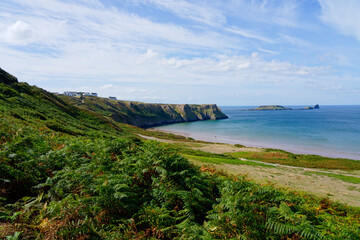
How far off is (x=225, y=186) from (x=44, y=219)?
553 cm

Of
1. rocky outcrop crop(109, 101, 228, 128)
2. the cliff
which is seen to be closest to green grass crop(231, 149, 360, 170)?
the cliff

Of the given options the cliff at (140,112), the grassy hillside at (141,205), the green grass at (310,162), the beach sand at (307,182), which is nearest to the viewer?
the grassy hillside at (141,205)

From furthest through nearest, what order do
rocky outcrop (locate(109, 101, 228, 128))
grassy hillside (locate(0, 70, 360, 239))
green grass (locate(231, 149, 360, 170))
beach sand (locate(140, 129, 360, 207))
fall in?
rocky outcrop (locate(109, 101, 228, 128)) → green grass (locate(231, 149, 360, 170)) → beach sand (locate(140, 129, 360, 207)) → grassy hillside (locate(0, 70, 360, 239))

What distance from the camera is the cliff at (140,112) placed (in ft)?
366

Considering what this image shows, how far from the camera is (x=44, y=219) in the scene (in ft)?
15.2

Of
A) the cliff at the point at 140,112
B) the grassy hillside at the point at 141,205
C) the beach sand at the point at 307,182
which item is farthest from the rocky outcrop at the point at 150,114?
A: the grassy hillside at the point at 141,205

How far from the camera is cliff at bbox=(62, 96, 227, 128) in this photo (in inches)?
4396

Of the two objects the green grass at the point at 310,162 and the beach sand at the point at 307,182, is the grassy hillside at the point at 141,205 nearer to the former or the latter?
the beach sand at the point at 307,182

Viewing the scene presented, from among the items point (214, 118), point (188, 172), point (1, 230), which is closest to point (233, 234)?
point (188, 172)

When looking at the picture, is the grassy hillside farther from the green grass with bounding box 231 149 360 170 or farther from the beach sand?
the green grass with bounding box 231 149 360 170

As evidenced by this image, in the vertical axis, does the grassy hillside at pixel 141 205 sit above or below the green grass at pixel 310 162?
above

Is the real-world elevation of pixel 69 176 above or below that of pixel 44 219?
above

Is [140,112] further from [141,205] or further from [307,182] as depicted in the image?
→ [141,205]

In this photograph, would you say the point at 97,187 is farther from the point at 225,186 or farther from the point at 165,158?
the point at 225,186
